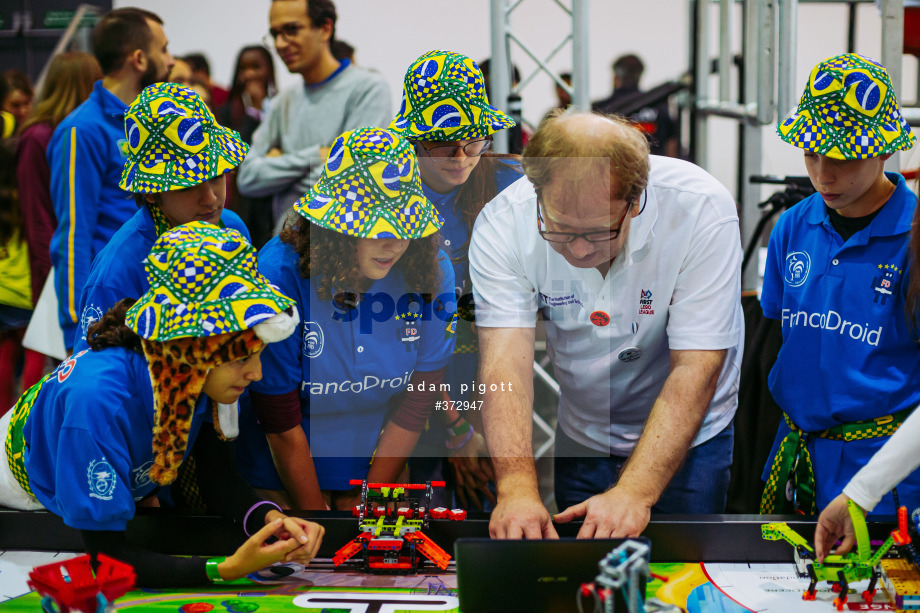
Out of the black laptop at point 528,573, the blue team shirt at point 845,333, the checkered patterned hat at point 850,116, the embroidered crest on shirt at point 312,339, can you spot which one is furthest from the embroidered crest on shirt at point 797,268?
the embroidered crest on shirt at point 312,339

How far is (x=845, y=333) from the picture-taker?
5.36 feet

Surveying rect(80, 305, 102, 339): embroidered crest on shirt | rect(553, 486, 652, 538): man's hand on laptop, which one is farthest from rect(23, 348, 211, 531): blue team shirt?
rect(553, 486, 652, 538): man's hand on laptop

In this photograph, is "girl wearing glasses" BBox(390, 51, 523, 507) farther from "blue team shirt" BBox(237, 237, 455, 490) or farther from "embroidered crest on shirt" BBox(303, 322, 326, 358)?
"embroidered crest on shirt" BBox(303, 322, 326, 358)

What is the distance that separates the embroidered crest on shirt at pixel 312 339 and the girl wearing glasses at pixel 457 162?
295 millimetres

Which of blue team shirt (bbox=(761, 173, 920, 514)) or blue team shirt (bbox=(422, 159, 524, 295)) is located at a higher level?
blue team shirt (bbox=(422, 159, 524, 295))

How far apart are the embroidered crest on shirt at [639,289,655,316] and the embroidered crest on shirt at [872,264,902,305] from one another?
420mm

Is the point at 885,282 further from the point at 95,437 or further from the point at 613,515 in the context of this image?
the point at 95,437

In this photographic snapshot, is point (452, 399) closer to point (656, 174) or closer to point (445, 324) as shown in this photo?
point (445, 324)

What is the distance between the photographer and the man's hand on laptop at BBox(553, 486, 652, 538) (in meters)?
1.38

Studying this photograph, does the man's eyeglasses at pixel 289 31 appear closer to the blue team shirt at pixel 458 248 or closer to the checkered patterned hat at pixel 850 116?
the blue team shirt at pixel 458 248

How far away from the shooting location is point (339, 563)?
1.37 metres

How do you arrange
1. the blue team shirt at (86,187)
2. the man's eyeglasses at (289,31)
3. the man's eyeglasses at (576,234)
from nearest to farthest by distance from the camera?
A: the man's eyeglasses at (576,234) → the blue team shirt at (86,187) → the man's eyeglasses at (289,31)

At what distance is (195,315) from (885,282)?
1.26 metres

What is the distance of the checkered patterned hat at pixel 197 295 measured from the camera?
1259 mm
